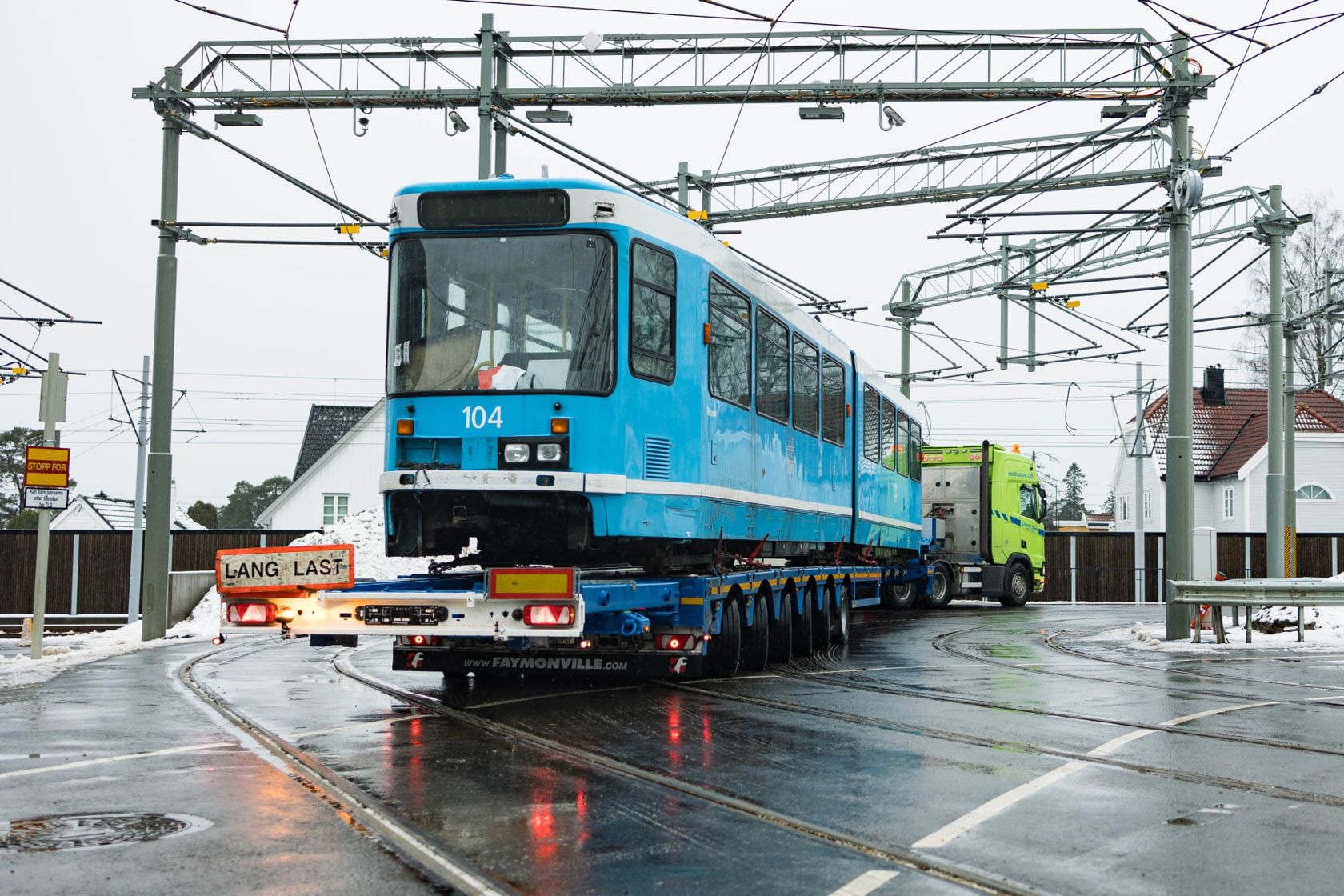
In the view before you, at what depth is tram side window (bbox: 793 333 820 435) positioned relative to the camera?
52.7 feet

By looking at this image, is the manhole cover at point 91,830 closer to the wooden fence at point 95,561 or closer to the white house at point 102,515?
the wooden fence at point 95,561

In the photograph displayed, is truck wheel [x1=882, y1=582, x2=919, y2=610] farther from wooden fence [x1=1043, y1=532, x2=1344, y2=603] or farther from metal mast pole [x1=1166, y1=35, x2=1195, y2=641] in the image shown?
wooden fence [x1=1043, y1=532, x2=1344, y2=603]

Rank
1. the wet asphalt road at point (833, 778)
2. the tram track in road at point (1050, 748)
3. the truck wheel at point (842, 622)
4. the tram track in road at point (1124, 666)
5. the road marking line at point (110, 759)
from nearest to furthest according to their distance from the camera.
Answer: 1. the wet asphalt road at point (833, 778)
2. the tram track in road at point (1050, 748)
3. the road marking line at point (110, 759)
4. the tram track in road at point (1124, 666)
5. the truck wheel at point (842, 622)

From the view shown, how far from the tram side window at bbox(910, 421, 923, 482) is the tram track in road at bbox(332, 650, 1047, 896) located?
15250 mm

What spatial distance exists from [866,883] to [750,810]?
156 cm

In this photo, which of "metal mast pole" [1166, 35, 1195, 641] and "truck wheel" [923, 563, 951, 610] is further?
"truck wheel" [923, 563, 951, 610]

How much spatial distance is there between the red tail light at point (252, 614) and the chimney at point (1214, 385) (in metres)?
24.7

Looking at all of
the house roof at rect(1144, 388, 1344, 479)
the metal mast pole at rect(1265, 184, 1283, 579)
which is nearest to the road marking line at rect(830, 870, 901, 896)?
the metal mast pole at rect(1265, 184, 1283, 579)

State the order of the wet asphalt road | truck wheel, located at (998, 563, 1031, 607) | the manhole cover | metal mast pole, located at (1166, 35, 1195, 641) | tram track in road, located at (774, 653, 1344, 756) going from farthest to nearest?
truck wheel, located at (998, 563, 1031, 607)
metal mast pole, located at (1166, 35, 1195, 641)
tram track in road, located at (774, 653, 1344, 756)
the manhole cover
the wet asphalt road

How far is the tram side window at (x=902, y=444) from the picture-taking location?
79.6 feet

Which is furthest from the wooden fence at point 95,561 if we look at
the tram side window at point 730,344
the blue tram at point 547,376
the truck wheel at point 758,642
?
the blue tram at point 547,376

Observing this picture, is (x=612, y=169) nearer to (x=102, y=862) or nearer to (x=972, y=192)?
(x=972, y=192)

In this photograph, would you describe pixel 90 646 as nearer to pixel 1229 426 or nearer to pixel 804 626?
pixel 804 626

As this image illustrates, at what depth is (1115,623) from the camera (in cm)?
2764
